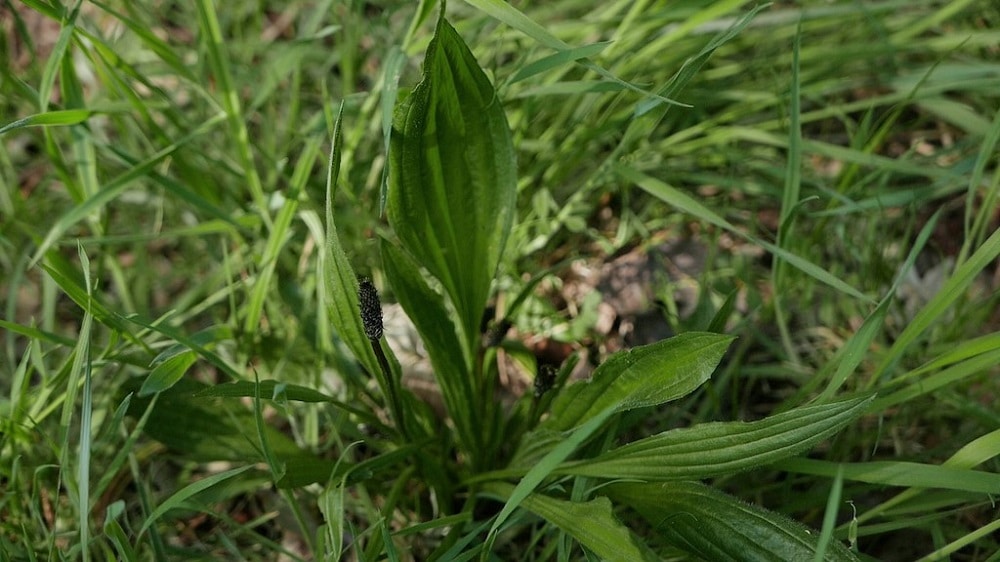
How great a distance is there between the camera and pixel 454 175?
1.32 m

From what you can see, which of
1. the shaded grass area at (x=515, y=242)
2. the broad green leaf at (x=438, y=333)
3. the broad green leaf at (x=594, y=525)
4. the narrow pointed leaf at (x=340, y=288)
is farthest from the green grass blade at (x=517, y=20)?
the broad green leaf at (x=594, y=525)

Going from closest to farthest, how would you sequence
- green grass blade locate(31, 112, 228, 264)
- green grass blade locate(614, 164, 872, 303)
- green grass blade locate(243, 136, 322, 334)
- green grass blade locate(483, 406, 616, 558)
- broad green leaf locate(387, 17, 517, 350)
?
green grass blade locate(483, 406, 616, 558)
broad green leaf locate(387, 17, 517, 350)
green grass blade locate(614, 164, 872, 303)
green grass blade locate(31, 112, 228, 264)
green grass blade locate(243, 136, 322, 334)

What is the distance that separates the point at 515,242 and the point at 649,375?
26.0 inches

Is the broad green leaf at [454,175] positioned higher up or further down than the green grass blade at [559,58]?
further down

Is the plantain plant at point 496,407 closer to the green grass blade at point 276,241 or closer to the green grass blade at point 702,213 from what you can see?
the green grass blade at point 702,213

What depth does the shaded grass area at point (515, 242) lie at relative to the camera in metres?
1.35

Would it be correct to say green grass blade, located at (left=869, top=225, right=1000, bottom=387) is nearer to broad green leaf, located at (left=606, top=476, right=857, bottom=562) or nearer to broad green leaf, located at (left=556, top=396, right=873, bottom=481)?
broad green leaf, located at (left=556, top=396, right=873, bottom=481)

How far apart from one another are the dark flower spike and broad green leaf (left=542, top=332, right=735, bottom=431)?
1.07ft

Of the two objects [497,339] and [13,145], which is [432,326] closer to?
[497,339]

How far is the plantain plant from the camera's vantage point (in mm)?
1104

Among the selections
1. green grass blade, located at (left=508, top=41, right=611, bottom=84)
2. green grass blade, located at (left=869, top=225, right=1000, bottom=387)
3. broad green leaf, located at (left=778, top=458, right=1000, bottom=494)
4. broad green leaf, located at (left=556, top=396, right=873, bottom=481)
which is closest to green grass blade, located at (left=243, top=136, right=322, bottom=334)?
green grass blade, located at (left=508, top=41, right=611, bottom=84)

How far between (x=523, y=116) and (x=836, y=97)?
0.97 meters

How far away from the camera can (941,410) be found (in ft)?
5.34

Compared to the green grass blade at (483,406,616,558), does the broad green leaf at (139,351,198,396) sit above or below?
above
